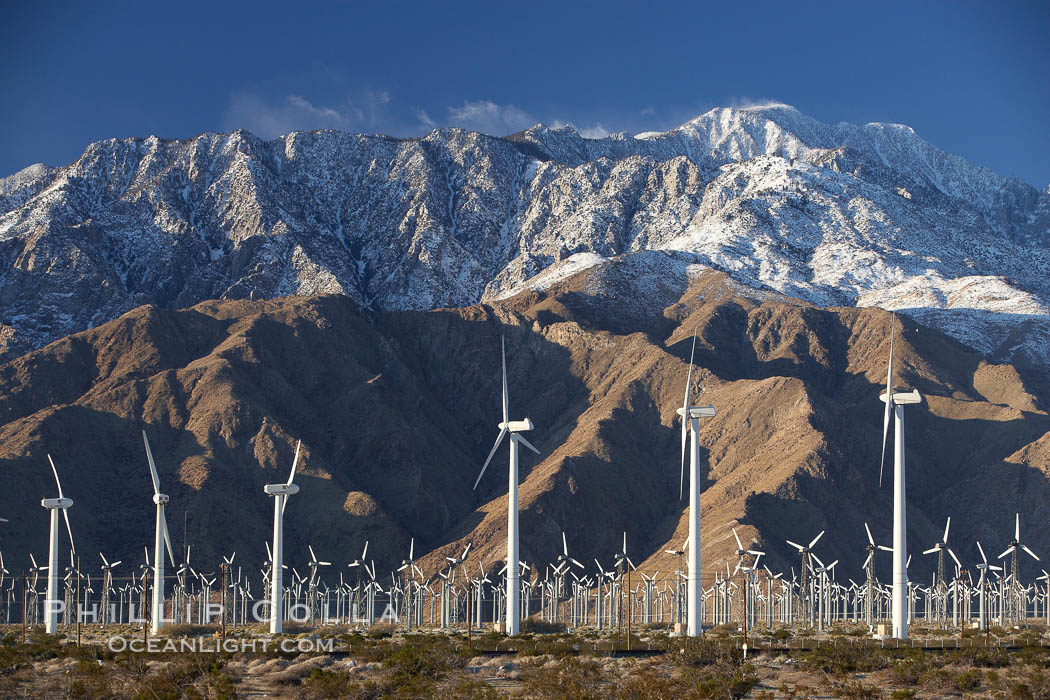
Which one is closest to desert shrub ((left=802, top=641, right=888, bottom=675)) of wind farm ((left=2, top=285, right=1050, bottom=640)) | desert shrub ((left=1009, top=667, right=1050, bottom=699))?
desert shrub ((left=1009, top=667, right=1050, bottom=699))

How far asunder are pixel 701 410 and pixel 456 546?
112 m

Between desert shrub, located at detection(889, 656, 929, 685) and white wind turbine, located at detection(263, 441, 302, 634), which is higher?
white wind turbine, located at detection(263, 441, 302, 634)

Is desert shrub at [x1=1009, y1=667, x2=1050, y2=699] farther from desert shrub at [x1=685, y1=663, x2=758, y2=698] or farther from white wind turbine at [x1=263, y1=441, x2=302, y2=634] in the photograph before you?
white wind turbine at [x1=263, y1=441, x2=302, y2=634]

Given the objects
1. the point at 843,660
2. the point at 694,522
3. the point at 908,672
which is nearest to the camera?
the point at 908,672

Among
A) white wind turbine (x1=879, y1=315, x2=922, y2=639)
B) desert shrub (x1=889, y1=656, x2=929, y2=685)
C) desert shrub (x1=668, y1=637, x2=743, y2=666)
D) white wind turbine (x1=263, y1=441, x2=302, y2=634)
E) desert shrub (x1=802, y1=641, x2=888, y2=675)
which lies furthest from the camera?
white wind turbine (x1=263, y1=441, x2=302, y2=634)

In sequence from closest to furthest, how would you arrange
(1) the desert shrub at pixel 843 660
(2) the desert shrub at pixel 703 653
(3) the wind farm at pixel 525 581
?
1. (1) the desert shrub at pixel 843 660
2. (2) the desert shrub at pixel 703 653
3. (3) the wind farm at pixel 525 581

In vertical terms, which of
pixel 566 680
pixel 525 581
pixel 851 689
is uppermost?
pixel 566 680

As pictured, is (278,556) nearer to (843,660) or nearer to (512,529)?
(512,529)

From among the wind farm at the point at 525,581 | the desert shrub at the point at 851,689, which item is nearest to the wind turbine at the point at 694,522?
the desert shrub at the point at 851,689

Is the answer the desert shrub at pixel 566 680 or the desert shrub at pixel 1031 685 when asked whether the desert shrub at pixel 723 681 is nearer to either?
the desert shrub at pixel 566 680

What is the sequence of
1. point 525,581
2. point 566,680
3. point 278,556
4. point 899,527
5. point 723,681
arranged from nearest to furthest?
point 723,681 → point 566,680 → point 899,527 → point 278,556 → point 525,581

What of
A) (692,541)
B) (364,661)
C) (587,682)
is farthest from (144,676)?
(692,541)

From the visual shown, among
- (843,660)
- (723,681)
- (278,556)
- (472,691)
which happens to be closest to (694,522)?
(843,660)

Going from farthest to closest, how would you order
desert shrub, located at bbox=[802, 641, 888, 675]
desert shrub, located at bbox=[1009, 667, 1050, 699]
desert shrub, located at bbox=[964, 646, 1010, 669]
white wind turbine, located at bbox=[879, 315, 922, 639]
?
white wind turbine, located at bbox=[879, 315, 922, 639] < desert shrub, located at bbox=[964, 646, 1010, 669] < desert shrub, located at bbox=[802, 641, 888, 675] < desert shrub, located at bbox=[1009, 667, 1050, 699]
